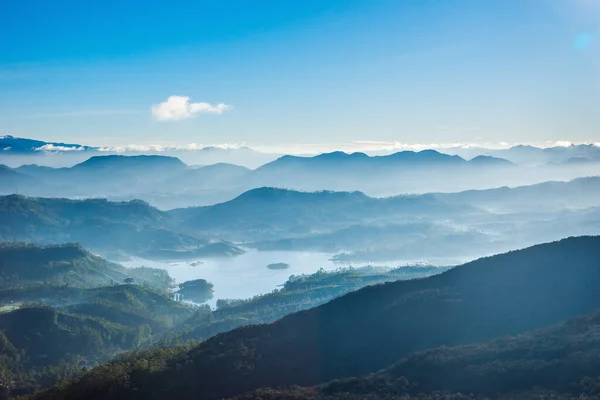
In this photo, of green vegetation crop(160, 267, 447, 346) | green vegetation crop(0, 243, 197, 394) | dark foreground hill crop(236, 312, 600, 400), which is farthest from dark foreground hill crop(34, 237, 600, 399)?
green vegetation crop(160, 267, 447, 346)

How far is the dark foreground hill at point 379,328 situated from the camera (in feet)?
195

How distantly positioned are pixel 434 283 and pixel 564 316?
1889 centimetres

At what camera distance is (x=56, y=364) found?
5064 inches

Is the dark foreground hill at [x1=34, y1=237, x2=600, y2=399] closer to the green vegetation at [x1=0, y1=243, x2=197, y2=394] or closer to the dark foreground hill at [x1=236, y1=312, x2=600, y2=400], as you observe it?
the dark foreground hill at [x1=236, y1=312, x2=600, y2=400]

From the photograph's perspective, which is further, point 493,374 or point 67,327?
point 67,327

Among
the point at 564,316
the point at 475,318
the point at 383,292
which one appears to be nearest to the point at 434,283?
the point at 383,292

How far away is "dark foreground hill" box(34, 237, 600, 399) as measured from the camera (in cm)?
5944

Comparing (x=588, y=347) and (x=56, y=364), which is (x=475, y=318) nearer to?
(x=588, y=347)

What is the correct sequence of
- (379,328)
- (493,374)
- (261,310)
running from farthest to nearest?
1. (261,310)
2. (379,328)
3. (493,374)

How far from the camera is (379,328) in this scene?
69.9 metres

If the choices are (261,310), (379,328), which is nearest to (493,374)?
(379,328)

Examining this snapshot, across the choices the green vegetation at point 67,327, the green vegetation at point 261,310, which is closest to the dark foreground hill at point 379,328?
the green vegetation at point 67,327

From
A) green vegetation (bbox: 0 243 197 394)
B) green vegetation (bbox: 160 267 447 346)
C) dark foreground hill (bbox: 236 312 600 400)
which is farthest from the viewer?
green vegetation (bbox: 160 267 447 346)

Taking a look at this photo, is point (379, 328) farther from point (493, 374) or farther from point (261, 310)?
point (261, 310)
